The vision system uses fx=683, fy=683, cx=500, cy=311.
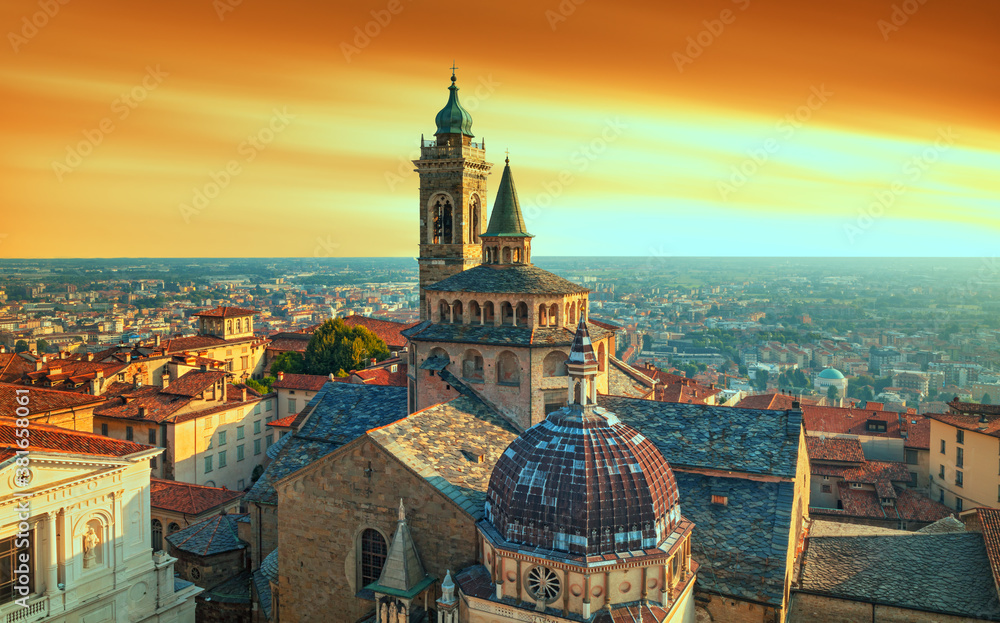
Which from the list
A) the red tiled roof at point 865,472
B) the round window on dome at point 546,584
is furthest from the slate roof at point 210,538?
the red tiled roof at point 865,472

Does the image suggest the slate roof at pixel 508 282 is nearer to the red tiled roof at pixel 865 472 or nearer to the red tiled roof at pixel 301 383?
the red tiled roof at pixel 865 472

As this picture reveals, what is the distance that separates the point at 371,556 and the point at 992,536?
1011 inches

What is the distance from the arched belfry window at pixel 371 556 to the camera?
23.5 metres

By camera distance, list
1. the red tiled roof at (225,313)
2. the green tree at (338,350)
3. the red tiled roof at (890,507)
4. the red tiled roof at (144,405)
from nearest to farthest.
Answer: the red tiled roof at (890,507)
the red tiled roof at (144,405)
the green tree at (338,350)
the red tiled roof at (225,313)

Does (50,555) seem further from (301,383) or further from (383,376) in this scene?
(301,383)

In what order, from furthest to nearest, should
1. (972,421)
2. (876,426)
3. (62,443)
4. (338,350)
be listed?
(338,350)
(876,426)
(972,421)
(62,443)

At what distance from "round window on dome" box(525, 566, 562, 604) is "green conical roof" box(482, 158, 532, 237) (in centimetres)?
1891

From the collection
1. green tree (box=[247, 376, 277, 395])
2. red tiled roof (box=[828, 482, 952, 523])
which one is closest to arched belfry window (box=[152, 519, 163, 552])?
green tree (box=[247, 376, 277, 395])

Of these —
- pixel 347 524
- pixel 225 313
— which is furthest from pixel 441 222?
pixel 347 524

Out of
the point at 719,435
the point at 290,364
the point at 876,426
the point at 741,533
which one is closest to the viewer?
the point at 741,533

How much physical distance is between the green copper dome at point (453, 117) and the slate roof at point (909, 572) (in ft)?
182

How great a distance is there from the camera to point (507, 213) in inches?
1377

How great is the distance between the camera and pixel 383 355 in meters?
84.5

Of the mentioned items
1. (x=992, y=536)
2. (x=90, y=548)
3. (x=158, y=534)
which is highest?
(x=90, y=548)
